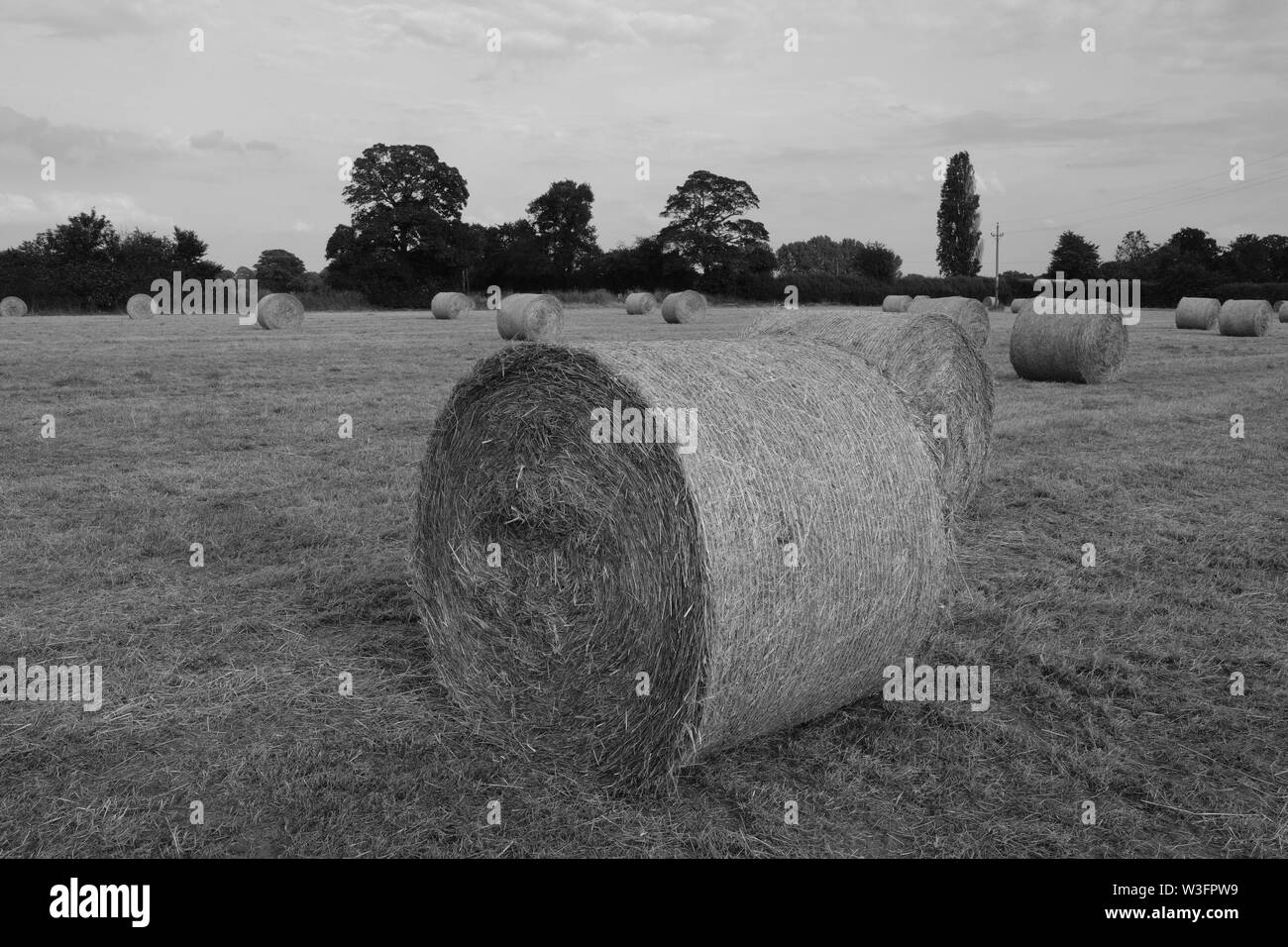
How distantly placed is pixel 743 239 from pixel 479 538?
64.2 metres

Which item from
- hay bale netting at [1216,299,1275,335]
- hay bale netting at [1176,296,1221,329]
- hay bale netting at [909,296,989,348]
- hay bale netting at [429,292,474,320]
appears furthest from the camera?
hay bale netting at [429,292,474,320]

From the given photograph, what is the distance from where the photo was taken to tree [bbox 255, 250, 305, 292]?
76981 millimetres

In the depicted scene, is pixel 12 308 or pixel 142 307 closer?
pixel 12 308

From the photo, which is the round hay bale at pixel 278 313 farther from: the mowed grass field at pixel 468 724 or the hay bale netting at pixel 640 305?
the mowed grass field at pixel 468 724

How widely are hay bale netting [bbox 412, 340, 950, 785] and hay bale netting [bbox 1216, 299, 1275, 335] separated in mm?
27005

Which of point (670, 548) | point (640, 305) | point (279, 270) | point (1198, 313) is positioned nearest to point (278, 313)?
point (640, 305)

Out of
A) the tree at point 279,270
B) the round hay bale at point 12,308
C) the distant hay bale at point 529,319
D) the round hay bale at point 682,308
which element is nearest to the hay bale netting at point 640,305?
the round hay bale at point 682,308

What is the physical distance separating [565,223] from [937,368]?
2393 inches

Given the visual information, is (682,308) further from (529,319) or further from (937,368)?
(937,368)

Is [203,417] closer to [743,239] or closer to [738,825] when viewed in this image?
[738,825]

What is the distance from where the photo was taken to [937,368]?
10336 mm

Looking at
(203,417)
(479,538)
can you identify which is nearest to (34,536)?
(479,538)

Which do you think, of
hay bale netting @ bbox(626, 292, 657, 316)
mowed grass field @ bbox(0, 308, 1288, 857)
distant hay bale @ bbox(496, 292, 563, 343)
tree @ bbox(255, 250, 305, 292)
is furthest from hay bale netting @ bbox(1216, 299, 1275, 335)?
tree @ bbox(255, 250, 305, 292)

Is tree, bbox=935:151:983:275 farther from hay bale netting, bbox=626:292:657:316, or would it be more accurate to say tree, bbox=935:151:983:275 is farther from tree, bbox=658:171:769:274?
hay bale netting, bbox=626:292:657:316
